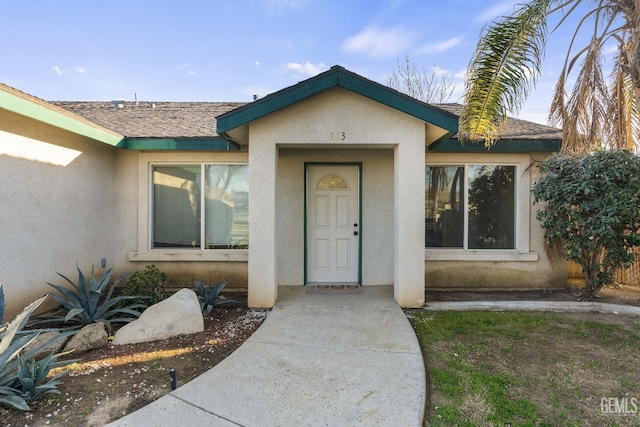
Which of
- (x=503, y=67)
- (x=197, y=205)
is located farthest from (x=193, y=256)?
(x=503, y=67)

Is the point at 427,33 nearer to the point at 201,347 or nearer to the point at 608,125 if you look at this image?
the point at 608,125

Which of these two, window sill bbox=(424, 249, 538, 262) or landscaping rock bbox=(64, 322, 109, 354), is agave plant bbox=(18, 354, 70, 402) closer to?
landscaping rock bbox=(64, 322, 109, 354)

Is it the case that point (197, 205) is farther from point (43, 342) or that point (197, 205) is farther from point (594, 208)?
point (594, 208)

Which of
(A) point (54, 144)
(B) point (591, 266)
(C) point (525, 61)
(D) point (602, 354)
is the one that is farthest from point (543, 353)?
(A) point (54, 144)

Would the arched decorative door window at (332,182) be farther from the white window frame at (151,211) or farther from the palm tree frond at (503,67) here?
the palm tree frond at (503,67)

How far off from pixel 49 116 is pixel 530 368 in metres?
7.16

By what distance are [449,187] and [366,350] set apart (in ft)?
14.5

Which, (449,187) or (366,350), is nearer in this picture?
(366,350)

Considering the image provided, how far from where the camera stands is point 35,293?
5.09m

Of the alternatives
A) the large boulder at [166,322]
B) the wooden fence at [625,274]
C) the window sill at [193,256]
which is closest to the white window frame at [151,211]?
the window sill at [193,256]

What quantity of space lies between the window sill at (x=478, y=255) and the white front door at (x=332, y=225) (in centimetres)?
164

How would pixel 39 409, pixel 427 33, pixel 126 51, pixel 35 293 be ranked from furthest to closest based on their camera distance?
1. pixel 427 33
2. pixel 126 51
3. pixel 35 293
4. pixel 39 409

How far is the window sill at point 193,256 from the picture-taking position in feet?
22.4

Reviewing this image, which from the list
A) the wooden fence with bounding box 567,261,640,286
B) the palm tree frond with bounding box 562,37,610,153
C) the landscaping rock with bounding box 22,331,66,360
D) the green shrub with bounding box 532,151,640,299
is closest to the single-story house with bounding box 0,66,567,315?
the palm tree frond with bounding box 562,37,610,153
